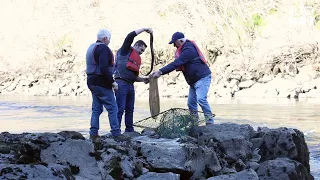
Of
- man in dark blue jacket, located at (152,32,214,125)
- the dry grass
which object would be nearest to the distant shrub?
the dry grass

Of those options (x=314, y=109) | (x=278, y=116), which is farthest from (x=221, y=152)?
(x=314, y=109)

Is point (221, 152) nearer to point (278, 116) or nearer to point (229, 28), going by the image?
point (278, 116)

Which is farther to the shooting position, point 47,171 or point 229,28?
point 229,28

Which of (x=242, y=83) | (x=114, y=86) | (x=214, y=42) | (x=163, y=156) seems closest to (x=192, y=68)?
(x=114, y=86)

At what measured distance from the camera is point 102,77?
9.33 metres

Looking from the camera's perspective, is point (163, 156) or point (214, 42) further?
point (214, 42)

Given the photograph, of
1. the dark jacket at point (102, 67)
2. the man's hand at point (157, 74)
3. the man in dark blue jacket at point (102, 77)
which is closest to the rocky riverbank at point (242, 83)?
the man's hand at point (157, 74)

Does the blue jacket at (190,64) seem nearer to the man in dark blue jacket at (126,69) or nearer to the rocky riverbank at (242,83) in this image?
the man in dark blue jacket at (126,69)

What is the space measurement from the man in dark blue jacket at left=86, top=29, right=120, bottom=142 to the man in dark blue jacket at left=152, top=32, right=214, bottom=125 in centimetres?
115

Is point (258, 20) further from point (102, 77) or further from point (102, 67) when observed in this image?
point (102, 67)

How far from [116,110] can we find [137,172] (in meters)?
2.54

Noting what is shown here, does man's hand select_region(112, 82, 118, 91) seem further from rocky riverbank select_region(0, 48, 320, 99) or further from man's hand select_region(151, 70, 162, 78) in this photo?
rocky riverbank select_region(0, 48, 320, 99)

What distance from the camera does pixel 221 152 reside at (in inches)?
340

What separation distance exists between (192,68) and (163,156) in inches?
117
